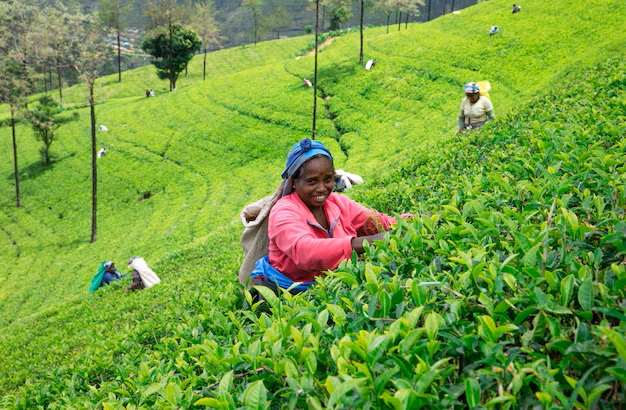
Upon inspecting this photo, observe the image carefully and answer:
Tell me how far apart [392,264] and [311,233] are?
1.04 metres

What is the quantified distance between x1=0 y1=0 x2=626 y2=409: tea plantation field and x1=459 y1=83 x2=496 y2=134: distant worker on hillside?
2.68 feet

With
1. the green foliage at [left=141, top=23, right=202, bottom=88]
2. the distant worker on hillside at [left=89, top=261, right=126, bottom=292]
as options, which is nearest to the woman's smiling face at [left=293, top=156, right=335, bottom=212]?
the distant worker on hillside at [left=89, top=261, right=126, bottom=292]

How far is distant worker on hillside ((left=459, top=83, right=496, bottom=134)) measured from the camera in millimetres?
11422

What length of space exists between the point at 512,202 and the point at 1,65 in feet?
139

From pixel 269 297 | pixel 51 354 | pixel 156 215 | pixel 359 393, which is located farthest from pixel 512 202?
pixel 156 215

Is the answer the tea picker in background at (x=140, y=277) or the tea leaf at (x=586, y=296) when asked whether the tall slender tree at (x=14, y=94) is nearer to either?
the tea picker in background at (x=140, y=277)

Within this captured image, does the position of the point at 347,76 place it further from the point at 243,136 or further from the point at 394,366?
the point at 394,366

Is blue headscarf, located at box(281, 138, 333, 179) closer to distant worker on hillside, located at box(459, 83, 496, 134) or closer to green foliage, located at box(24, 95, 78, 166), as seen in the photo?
distant worker on hillside, located at box(459, 83, 496, 134)

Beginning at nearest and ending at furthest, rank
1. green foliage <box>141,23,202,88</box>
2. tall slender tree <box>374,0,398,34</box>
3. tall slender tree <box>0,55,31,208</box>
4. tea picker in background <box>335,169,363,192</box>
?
tea picker in background <box>335,169,363,192</box> < tall slender tree <box>0,55,31,208</box> < tall slender tree <box>374,0,398,34</box> < green foliage <box>141,23,202,88</box>

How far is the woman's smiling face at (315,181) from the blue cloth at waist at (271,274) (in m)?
0.67

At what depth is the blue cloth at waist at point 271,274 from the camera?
3705mm

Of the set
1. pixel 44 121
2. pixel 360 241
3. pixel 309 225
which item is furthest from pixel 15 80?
pixel 360 241

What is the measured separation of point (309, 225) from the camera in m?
3.80

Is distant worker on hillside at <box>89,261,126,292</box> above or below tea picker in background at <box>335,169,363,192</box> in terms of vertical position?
below
